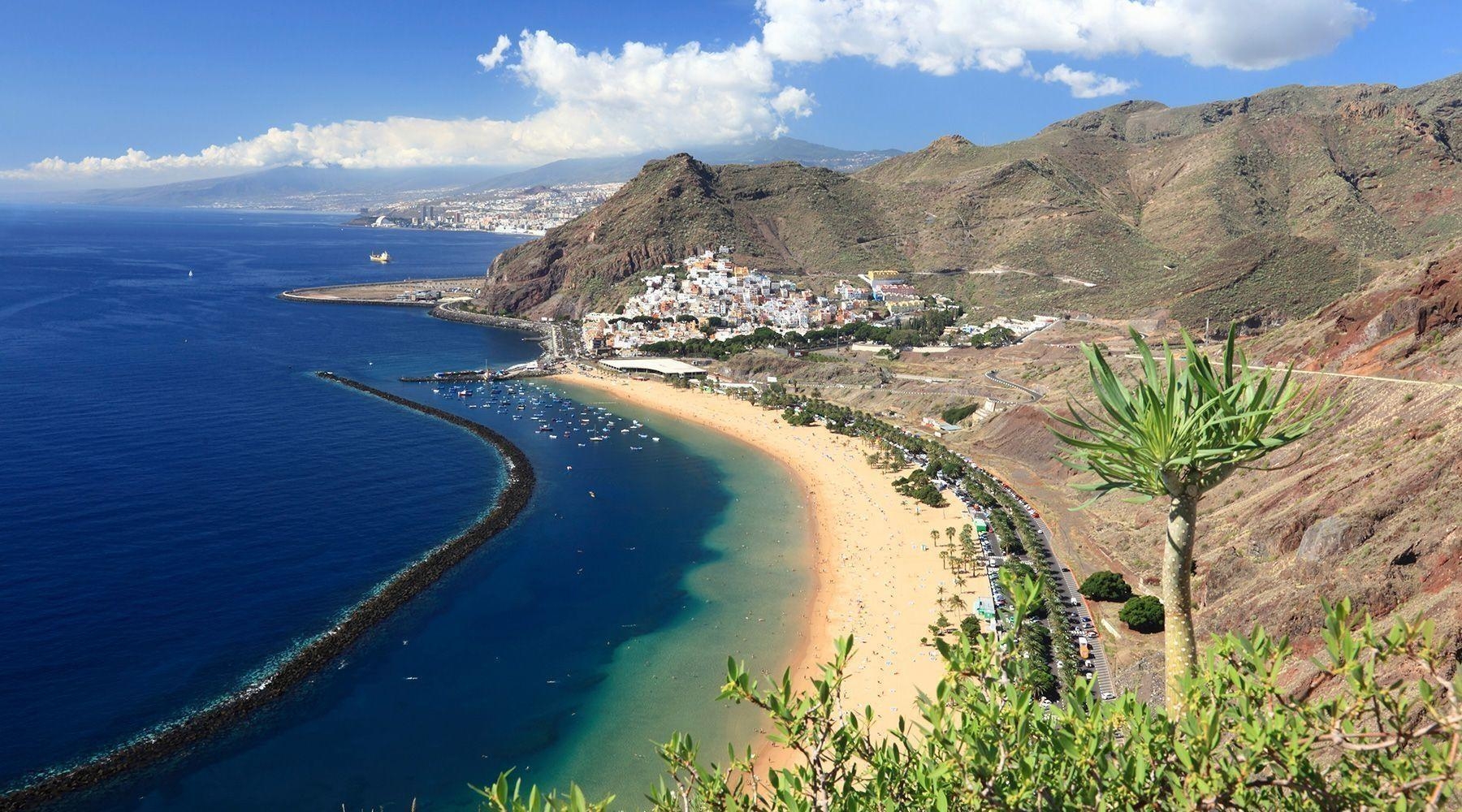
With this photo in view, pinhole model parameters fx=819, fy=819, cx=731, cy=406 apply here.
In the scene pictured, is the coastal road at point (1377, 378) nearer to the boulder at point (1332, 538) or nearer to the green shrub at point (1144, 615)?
the boulder at point (1332, 538)

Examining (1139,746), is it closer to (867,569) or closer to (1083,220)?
(867,569)

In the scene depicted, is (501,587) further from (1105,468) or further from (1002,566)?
(1105,468)

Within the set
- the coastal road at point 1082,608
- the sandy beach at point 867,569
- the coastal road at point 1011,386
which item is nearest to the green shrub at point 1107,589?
the coastal road at point 1082,608

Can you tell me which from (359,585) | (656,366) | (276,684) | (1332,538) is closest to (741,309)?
(656,366)

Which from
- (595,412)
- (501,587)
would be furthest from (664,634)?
(595,412)

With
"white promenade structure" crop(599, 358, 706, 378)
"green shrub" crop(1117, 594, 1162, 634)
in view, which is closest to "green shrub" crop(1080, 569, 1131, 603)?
"green shrub" crop(1117, 594, 1162, 634)

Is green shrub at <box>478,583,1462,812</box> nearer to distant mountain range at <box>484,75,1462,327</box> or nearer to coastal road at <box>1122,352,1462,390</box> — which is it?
coastal road at <box>1122,352,1462,390</box>
